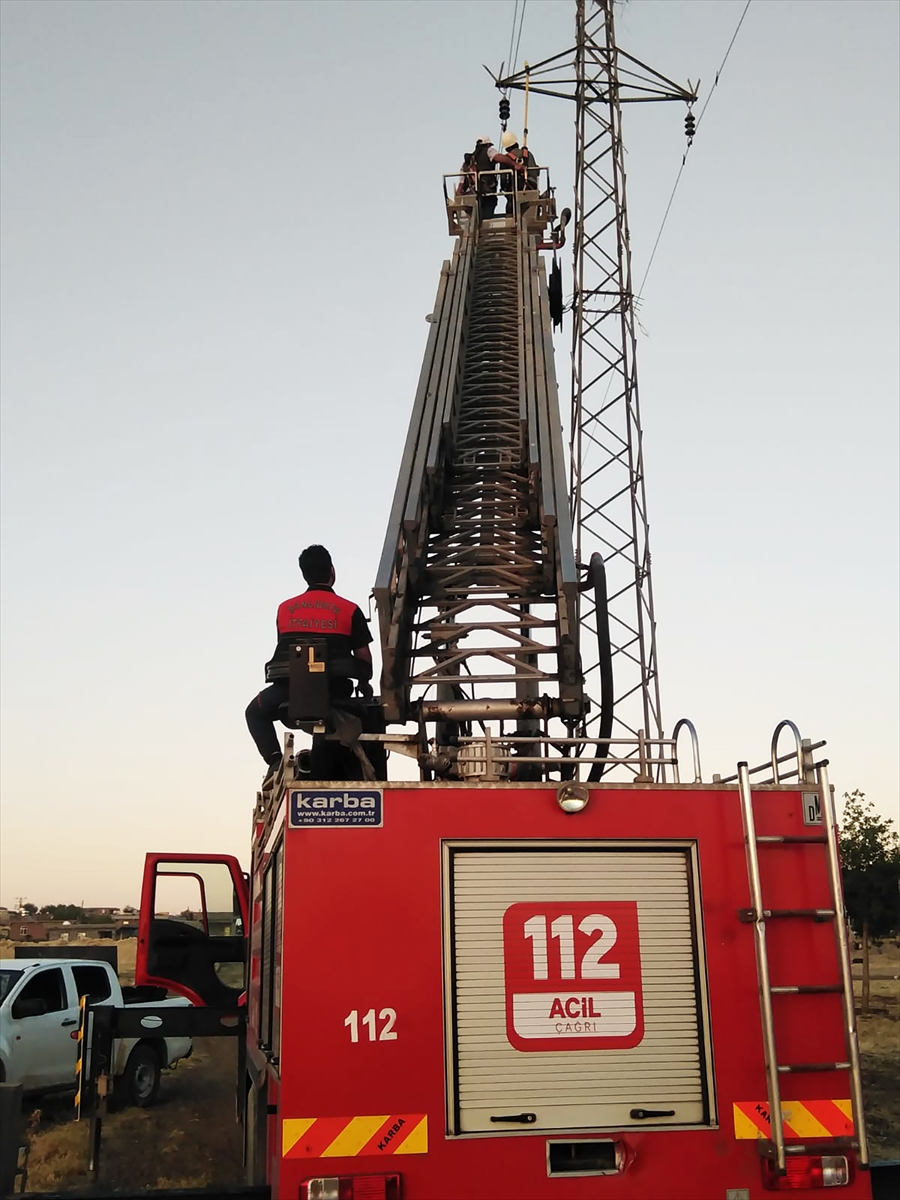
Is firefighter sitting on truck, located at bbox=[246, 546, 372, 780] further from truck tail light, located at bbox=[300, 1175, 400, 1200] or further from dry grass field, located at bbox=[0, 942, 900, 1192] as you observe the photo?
dry grass field, located at bbox=[0, 942, 900, 1192]

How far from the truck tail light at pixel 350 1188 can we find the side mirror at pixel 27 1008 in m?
7.45

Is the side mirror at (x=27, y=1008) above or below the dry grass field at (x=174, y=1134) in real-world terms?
above

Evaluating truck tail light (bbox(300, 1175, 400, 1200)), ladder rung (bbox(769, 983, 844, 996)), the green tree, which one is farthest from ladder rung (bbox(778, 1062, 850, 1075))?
the green tree

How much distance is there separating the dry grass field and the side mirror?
0.94m

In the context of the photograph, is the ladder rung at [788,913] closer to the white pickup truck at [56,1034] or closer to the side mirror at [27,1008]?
the white pickup truck at [56,1034]

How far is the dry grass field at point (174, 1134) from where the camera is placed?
9352 mm

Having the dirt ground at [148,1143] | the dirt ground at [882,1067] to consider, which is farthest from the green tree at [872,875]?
the dirt ground at [148,1143]

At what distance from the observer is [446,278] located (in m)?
14.3

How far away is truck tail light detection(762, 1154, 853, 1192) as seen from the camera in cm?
494

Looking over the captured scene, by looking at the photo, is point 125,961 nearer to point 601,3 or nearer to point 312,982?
point 601,3

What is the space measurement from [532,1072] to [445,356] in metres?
8.60

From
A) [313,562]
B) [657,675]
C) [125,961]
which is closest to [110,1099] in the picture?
[313,562]

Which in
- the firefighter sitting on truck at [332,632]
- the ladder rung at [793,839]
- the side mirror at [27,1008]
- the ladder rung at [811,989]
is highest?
the firefighter sitting on truck at [332,632]

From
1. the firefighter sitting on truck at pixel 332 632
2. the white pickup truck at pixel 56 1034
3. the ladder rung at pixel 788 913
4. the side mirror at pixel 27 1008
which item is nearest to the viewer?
the ladder rung at pixel 788 913
